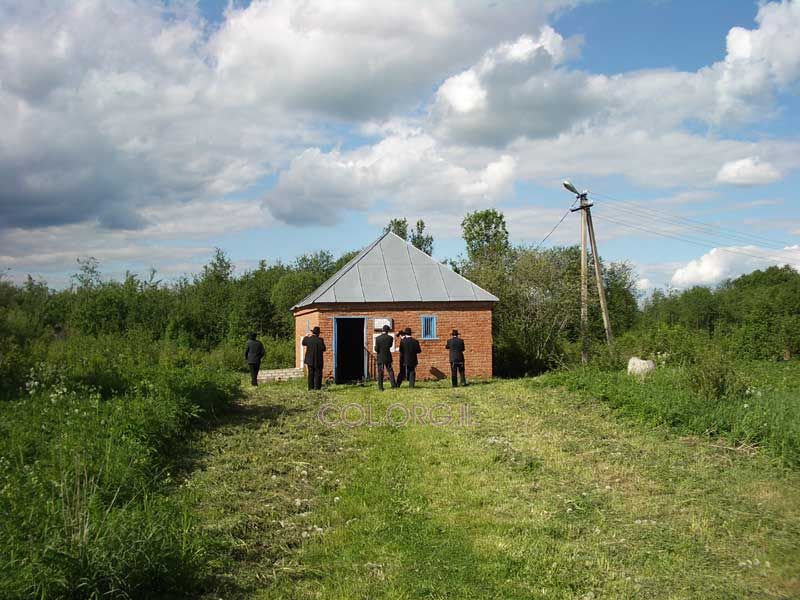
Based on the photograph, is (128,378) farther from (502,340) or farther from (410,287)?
(502,340)

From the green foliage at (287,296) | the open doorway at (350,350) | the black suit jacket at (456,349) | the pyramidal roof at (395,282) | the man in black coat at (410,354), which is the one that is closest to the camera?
the man in black coat at (410,354)

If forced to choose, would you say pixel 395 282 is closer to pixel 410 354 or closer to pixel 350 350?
pixel 350 350

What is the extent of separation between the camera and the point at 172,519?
19.2 ft

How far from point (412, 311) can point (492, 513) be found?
53.3 ft

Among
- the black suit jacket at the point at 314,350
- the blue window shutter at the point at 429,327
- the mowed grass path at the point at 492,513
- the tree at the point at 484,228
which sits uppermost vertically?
the tree at the point at 484,228

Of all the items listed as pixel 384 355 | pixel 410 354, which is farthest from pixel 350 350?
pixel 384 355

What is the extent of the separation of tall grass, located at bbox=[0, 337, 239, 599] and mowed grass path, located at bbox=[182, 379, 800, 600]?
1.44 ft

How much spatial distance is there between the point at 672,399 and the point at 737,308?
160ft

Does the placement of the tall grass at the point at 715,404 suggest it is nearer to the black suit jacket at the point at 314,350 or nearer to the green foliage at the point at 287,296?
the black suit jacket at the point at 314,350

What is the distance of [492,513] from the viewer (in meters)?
7.03

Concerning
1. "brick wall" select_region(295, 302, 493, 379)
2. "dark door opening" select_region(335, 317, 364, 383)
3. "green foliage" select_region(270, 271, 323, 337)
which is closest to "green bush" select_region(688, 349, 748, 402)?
"brick wall" select_region(295, 302, 493, 379)

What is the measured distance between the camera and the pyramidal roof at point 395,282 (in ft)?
76.0

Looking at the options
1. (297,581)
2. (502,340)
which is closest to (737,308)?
(502,340)

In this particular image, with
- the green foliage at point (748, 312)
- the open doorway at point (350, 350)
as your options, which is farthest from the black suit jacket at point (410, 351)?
the green foliage at point (748, 312)
